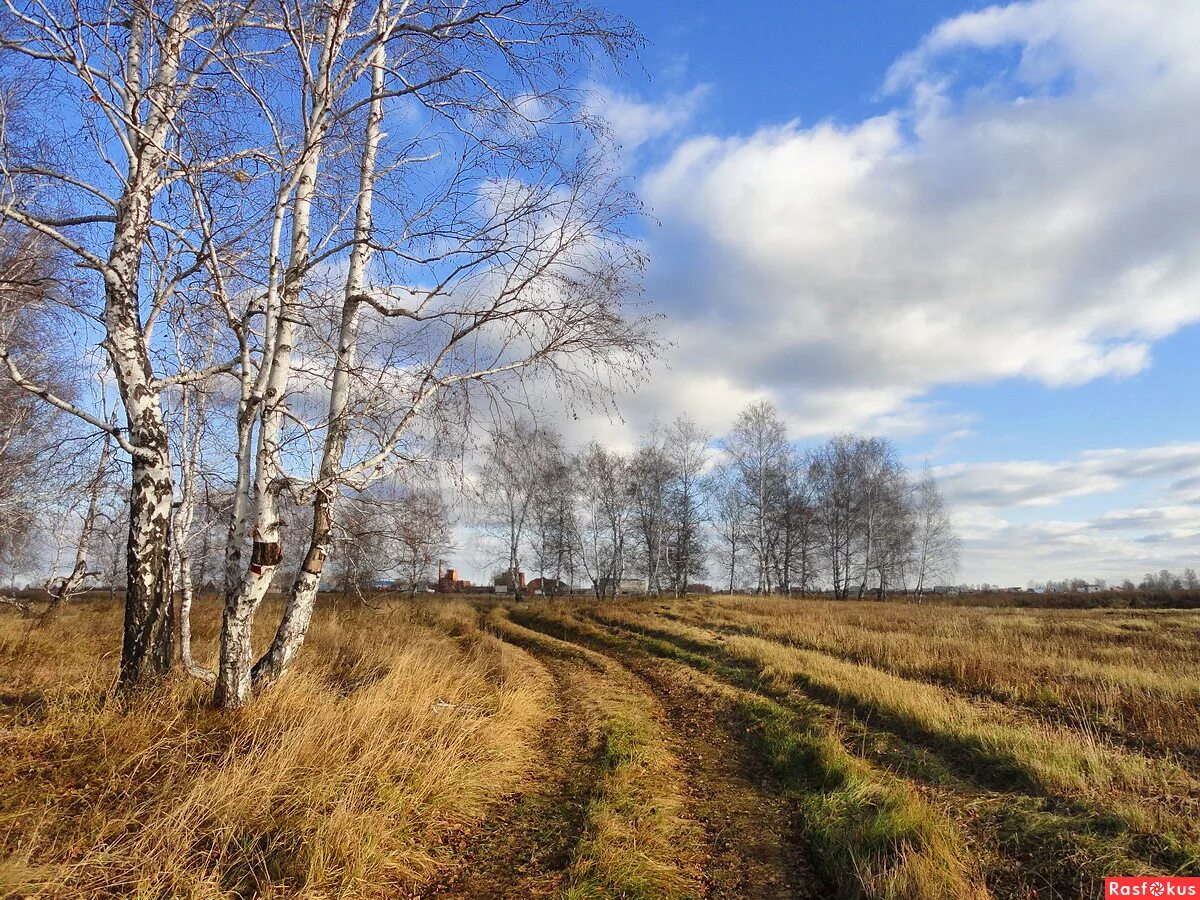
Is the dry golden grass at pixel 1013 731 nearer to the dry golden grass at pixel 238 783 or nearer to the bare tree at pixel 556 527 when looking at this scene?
the dry golden grass at pixel 238 783

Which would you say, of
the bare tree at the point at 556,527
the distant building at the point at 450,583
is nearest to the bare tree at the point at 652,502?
the bare tree at the point at 556,527

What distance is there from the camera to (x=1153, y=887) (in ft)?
12.0

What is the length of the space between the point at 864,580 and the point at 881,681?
125 ft

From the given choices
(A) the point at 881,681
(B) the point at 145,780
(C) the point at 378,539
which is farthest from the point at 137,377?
(A) the point at 881,681

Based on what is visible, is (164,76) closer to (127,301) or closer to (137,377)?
(127,301)

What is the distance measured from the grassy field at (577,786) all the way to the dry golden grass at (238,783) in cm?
2

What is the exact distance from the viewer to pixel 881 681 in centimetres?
911

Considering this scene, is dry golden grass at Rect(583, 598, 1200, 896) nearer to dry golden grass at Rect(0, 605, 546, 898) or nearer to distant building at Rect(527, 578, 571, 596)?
dry golden grass at Rect(0, 605, 546, 898)

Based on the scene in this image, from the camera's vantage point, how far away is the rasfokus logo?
362 cm

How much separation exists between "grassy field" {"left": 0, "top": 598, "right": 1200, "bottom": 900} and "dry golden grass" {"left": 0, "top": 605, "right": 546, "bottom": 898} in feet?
0.06

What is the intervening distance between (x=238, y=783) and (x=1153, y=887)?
5.70m

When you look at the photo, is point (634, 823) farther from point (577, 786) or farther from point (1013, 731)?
point (1013, 731)

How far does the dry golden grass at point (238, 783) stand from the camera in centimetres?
324

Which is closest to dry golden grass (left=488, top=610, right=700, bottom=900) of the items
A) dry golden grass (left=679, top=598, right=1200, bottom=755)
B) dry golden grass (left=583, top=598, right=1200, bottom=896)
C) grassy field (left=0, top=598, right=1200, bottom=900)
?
grassy field (left=0, top=598, right=1200, bottom=900)
